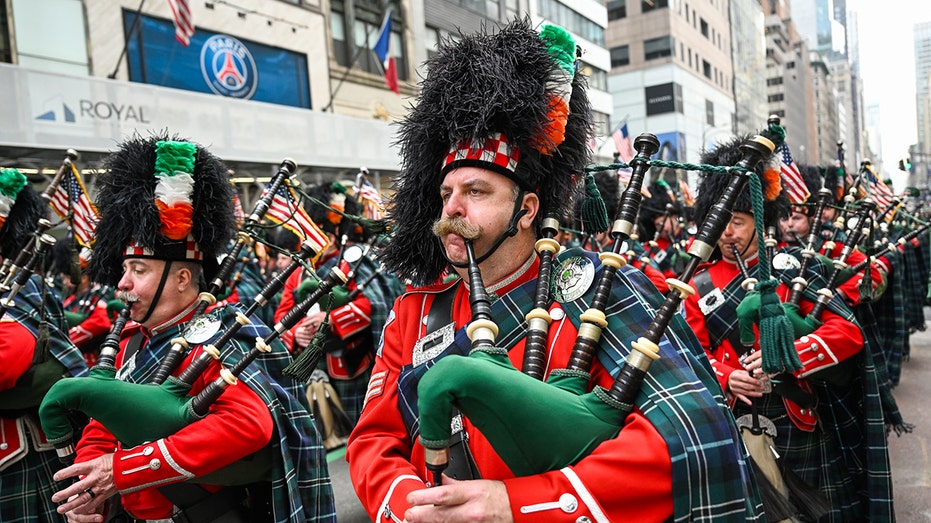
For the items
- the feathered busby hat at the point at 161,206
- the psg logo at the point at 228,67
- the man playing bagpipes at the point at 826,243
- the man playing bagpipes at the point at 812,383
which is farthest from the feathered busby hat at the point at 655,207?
the psg logo at the point at 228,67

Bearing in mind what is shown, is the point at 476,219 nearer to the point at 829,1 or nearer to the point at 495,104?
the point at 495,104

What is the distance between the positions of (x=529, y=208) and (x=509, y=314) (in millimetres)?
347

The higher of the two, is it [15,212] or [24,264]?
[15,212]

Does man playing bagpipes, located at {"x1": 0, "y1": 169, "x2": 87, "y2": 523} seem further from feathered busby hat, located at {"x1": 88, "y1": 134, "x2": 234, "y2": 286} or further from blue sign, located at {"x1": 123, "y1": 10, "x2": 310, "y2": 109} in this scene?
blue sign, located at {"x1": 123, "y1": 10, "x2": 310, "y2": 109}

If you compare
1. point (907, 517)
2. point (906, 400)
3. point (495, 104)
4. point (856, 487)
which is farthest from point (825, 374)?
point (906, 400)

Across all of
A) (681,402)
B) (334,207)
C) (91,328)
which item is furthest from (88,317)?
(681,402)

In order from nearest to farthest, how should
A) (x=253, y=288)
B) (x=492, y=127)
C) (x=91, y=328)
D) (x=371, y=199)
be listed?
(x=492, y=127)
(x=91, y=328)
(x=371, y=199)
(x=253, y=288)

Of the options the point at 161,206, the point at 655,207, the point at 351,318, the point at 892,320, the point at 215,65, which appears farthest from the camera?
the point at 215,65

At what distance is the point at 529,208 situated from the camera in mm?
2010

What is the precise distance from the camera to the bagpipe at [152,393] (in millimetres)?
2314

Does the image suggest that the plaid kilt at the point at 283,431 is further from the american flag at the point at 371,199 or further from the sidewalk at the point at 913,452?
the american flag at the point at 371,199

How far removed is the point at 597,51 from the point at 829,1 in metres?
174

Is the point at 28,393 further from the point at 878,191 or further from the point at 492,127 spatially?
the point at 878,191

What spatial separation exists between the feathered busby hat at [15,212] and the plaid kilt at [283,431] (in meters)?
1.60
